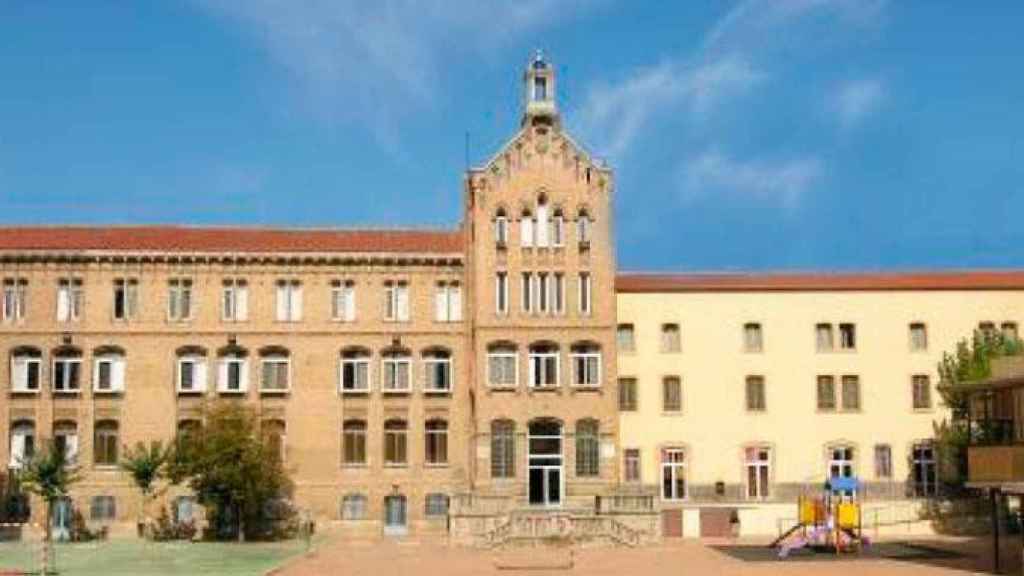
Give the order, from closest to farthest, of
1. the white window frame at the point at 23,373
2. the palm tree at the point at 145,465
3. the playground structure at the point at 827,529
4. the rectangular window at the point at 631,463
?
the playground structure at the point at 827,529 < the palm tree at the point at 145,465 < the white window frame at the point at 23,373 < the rectangular window at the point at 631,463

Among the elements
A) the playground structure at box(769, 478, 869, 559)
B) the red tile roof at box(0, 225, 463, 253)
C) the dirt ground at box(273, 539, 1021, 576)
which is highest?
the red tile roof at box(0, 225, 463, 253)

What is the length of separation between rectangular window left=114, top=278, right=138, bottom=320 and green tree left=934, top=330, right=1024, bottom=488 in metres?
37.0

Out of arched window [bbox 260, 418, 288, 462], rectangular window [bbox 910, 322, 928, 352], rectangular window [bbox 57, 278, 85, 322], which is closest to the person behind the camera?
arched window [bbox 260, 418, 288, 462]

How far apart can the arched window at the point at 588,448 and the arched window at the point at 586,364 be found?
184 centimetres

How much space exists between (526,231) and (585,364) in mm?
6819

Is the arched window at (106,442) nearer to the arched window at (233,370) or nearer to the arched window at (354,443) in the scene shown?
the arched window at (233,370)

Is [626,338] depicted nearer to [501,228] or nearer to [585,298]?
[585,298]

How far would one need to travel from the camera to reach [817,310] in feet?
225

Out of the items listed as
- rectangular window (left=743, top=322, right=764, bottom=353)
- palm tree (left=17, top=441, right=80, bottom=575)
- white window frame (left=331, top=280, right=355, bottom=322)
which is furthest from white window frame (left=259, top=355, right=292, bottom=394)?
rectangular window (left=743, top=322, right=764, bottom=353)

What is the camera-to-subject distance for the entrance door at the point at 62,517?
65.0m

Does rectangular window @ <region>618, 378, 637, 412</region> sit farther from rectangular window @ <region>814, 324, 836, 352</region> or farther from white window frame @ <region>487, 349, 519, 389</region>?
rectangular window @ <region>814, 324, 836, 352</region>

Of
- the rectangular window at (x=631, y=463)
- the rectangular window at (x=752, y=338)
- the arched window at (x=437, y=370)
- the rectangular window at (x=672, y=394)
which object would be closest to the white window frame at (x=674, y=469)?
the rectangular window at (x=631, y=463)

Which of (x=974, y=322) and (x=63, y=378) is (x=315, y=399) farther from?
(x=974, y=322)

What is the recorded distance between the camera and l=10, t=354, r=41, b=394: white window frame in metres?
66.9
